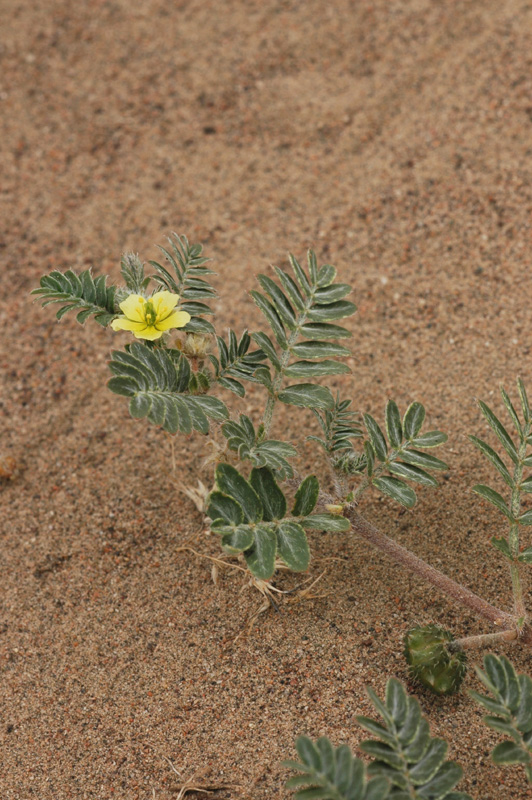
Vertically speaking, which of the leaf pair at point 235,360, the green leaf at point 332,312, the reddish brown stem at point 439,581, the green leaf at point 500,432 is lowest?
the reddish brown stem at point 439,581

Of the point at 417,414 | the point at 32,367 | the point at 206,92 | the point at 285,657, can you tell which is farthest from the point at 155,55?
the point at 285,657

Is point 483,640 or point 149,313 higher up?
point 149,313

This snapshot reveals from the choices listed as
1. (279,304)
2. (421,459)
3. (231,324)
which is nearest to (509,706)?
(421,459)

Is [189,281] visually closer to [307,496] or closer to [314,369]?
[314,369]

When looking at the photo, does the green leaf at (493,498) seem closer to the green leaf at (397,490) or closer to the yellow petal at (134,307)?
the green leaf at (397,490)

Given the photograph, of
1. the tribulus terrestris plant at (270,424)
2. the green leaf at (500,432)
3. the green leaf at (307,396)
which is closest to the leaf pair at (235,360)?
the tribulus terrestris plant at (270,424)

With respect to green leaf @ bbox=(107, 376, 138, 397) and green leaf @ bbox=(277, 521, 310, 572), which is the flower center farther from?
green leaf @ bbox=(277, 521, 310, 572)
